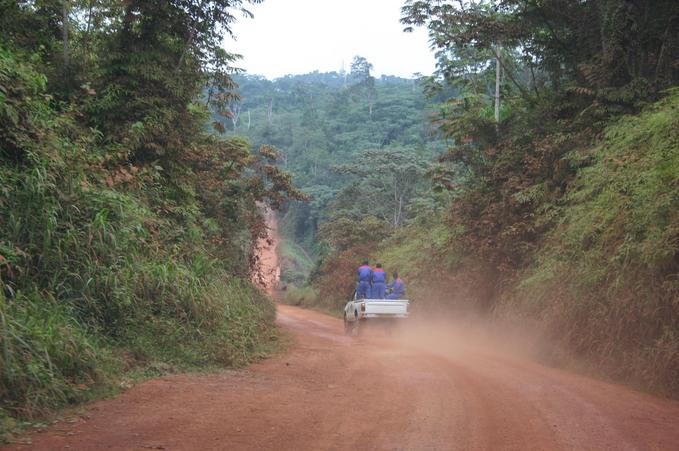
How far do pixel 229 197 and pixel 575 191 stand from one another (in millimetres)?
11003

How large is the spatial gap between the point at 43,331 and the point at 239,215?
522 inches

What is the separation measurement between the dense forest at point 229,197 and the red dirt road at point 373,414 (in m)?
0.71

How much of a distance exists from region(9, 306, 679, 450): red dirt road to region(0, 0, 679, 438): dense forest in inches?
27.8

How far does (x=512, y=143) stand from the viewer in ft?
54.2

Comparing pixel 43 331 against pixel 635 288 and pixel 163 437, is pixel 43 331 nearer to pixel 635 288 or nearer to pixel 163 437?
pixel 163 437

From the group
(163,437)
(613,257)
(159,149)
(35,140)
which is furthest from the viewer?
(159,149)

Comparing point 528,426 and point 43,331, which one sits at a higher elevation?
point 43,331

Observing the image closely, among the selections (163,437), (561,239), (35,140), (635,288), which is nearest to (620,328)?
(635,288)

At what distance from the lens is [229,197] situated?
64.0 ft

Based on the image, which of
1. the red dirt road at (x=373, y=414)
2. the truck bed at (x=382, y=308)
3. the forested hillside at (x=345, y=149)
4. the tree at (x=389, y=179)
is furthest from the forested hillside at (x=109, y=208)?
the tree at (x=389, y=179)

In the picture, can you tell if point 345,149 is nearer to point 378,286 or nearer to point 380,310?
point 378,286

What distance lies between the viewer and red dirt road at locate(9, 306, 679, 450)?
17.6 feet

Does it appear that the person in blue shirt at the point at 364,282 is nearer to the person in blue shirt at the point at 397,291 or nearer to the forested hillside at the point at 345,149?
the person in blue shirt at the point at 397,291

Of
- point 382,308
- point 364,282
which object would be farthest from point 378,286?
point 382,308
